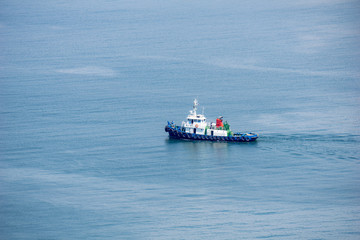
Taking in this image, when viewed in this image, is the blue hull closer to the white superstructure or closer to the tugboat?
the tugboat

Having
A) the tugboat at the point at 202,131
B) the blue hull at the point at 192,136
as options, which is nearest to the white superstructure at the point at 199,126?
the tugboat at the point at 202,131

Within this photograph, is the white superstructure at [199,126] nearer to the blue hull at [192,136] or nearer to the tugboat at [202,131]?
the tugboat at [202,131]

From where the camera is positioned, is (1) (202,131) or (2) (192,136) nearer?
(2) (192,136)

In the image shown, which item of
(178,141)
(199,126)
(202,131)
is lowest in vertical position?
(178,141)

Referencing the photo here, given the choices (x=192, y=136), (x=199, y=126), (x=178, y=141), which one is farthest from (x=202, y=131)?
(x=178, y=141)

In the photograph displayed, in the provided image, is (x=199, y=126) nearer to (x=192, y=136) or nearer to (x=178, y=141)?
(x=192, y=136)

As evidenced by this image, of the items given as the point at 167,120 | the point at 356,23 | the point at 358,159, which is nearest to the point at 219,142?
the point at 167,120

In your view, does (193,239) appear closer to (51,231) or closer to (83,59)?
(51,231)
